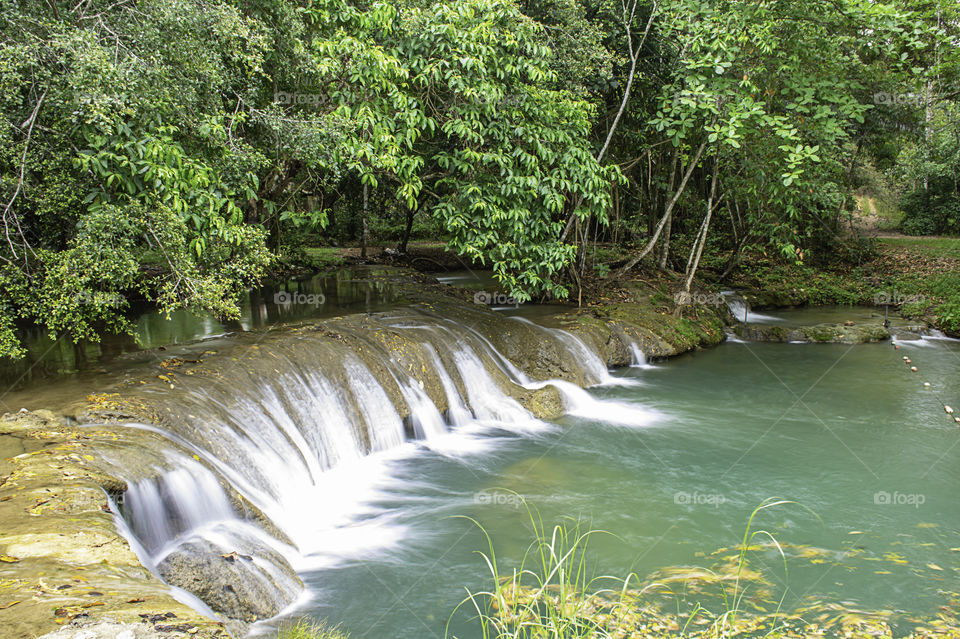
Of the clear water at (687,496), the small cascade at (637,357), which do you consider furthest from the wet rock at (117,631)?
the small cascade at (637,357)

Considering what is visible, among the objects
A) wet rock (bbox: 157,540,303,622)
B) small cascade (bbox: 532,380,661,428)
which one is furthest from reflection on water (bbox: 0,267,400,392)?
small cascade (bbox: 532,380,661,428)

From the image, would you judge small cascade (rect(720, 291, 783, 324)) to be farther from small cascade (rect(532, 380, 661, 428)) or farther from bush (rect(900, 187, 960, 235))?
bush (rect(900, 187, 960, 235))

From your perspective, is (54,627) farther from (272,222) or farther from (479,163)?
(272,222)

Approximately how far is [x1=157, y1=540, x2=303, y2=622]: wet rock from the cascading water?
23mm

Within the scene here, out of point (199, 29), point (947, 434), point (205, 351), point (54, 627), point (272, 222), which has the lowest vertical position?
point (947, 434)

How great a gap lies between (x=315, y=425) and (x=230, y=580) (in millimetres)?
3070

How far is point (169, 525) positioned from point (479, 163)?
24.9 feet

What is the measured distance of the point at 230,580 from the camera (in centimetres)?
460

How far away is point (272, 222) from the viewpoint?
14.0 metres

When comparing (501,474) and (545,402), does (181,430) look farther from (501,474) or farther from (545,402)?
(545,402)

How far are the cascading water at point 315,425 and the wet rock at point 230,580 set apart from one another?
0.02 metres

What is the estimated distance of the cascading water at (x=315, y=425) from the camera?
5.09m

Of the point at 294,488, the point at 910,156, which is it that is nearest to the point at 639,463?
the point at 294,488

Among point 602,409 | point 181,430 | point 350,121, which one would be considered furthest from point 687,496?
point 350,121
